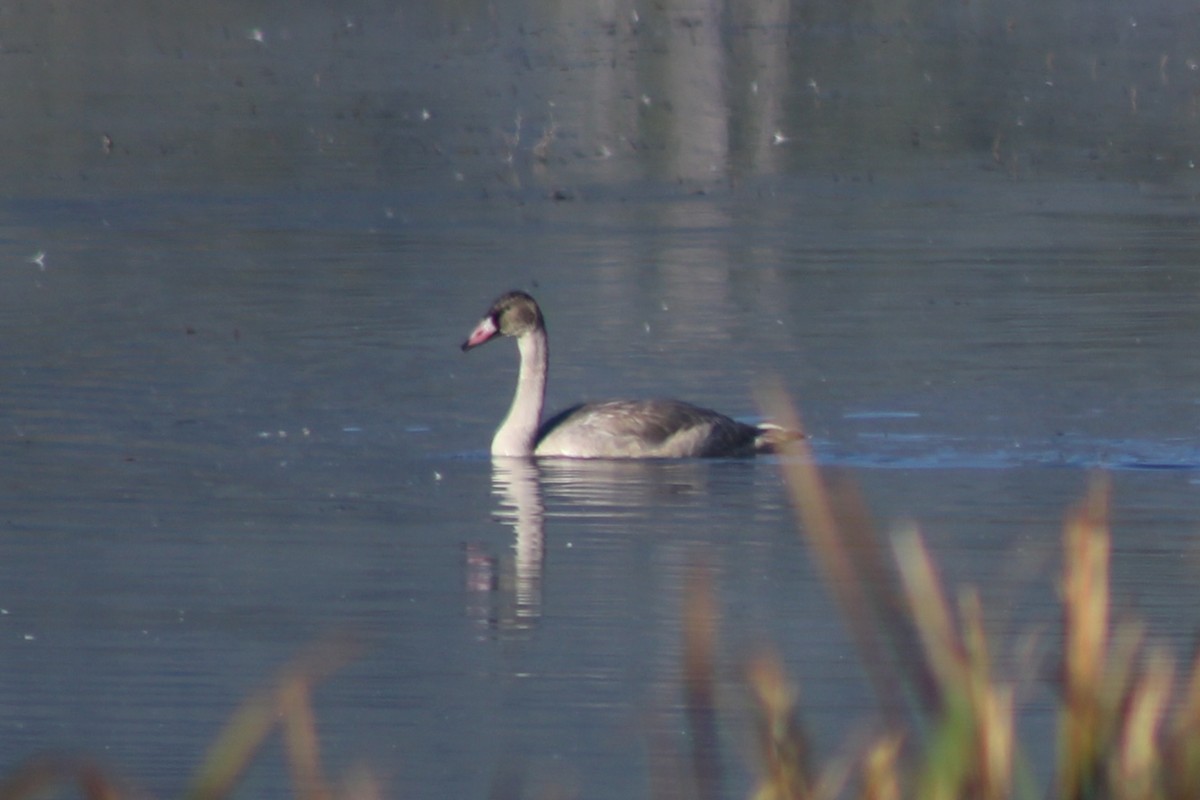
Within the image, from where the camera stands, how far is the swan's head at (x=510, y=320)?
41.2 ft

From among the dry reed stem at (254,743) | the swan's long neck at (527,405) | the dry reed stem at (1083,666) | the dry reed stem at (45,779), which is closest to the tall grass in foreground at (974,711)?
the dry reed stem at (1083,666)

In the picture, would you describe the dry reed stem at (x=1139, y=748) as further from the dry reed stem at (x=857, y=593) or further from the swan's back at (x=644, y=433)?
the swan's back at (x=644, y=433)

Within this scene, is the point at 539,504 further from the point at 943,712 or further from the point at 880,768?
the point at 943,712

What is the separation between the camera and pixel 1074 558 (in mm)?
3311

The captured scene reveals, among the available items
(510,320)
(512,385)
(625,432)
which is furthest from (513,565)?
(512,385)

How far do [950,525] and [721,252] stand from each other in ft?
30.4

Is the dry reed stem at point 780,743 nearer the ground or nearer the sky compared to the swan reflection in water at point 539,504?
nearer the sky

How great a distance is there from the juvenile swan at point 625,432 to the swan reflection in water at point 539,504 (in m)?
0.06

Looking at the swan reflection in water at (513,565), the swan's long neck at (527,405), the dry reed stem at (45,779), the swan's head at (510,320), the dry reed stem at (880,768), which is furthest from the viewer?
the swan's head at (510,320)

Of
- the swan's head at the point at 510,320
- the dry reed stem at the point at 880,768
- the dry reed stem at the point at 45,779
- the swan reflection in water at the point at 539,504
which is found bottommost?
the swan reflection in water at the point at 539,504

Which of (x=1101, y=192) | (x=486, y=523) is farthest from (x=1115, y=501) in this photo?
(x=1101, y=192)

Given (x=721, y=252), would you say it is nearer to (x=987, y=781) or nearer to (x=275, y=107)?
(x=275, y=107)

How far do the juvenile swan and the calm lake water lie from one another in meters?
0.18

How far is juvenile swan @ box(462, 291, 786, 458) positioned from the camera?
11781 mm
